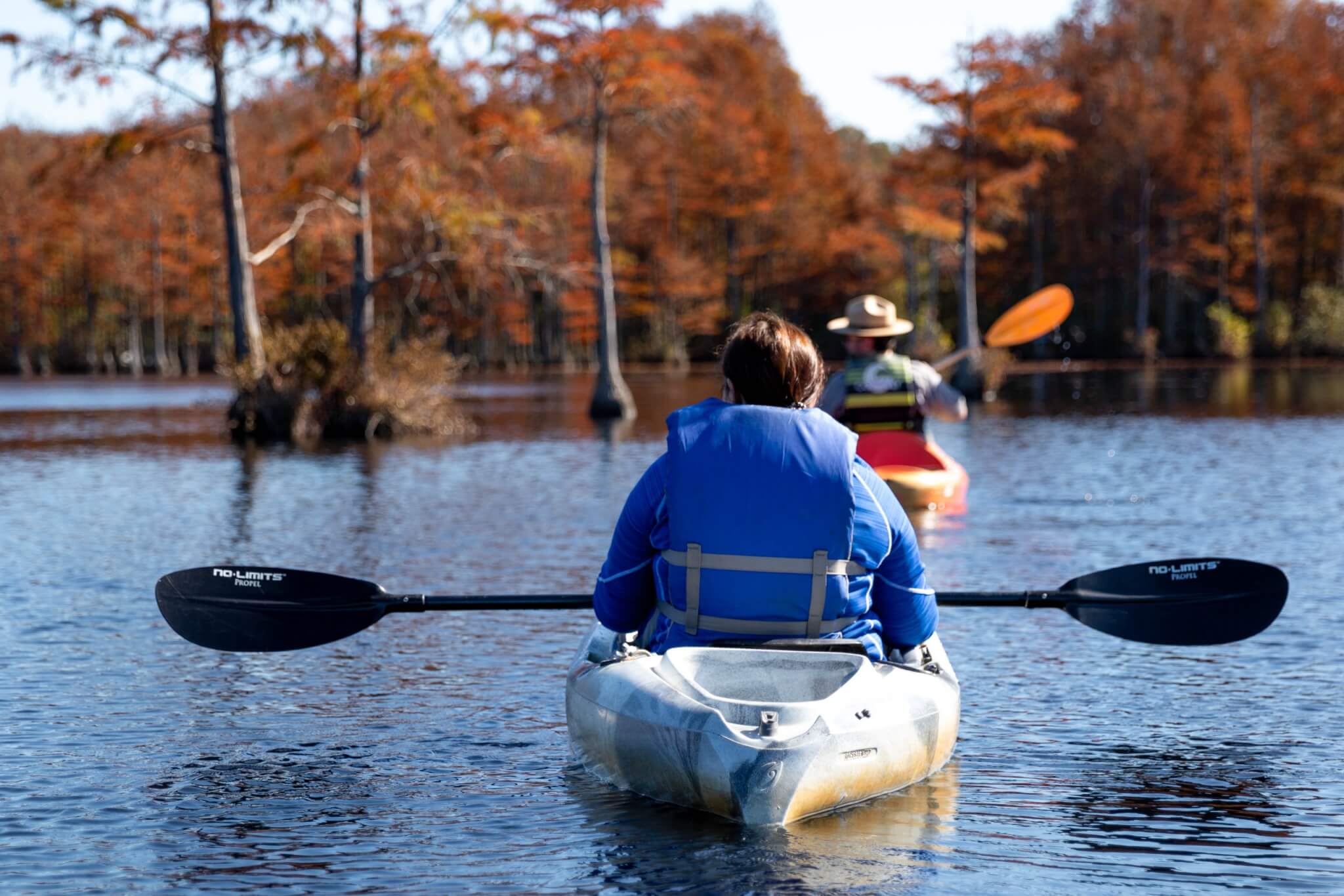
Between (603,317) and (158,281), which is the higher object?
(158,281)

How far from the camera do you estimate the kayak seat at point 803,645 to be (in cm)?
564

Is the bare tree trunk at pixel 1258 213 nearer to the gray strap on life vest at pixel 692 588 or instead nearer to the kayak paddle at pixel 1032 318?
the kayak paddle at pixel 1032 318

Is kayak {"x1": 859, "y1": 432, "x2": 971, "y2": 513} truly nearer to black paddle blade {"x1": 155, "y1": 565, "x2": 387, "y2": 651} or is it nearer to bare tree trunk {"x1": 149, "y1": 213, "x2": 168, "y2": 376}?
black paddle blade {"x1": 155, "y1": 565, "x2": 387, "y2": 651}

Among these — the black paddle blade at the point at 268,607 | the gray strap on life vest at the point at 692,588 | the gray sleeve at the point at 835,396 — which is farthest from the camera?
the gray sleeve at the point at 835,396

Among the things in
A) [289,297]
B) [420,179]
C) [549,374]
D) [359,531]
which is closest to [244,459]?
[420,179]

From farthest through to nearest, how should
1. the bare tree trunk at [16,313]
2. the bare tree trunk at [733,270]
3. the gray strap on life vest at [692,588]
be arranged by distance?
the bare tree trunk at [733,270] → the bare tree trunk at [16,313] → the gray strap on life vest at [692,588]

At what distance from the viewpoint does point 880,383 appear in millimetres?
12805

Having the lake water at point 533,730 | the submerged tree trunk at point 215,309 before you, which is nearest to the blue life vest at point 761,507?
the lake water at point 533,730

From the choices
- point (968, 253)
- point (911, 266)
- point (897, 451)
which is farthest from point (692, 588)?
point (911, 266)

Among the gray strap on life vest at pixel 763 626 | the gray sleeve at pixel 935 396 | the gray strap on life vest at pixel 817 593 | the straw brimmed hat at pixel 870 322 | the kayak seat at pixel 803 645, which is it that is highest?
the straw brimmed hat at pixel 870 322

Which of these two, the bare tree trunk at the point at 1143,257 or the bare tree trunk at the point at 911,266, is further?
the bare tree trunk at the point at 911,266

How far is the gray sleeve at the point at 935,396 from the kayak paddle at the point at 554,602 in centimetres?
493

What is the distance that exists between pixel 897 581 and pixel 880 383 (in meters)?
7.03

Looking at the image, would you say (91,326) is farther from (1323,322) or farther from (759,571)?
(759,571)
